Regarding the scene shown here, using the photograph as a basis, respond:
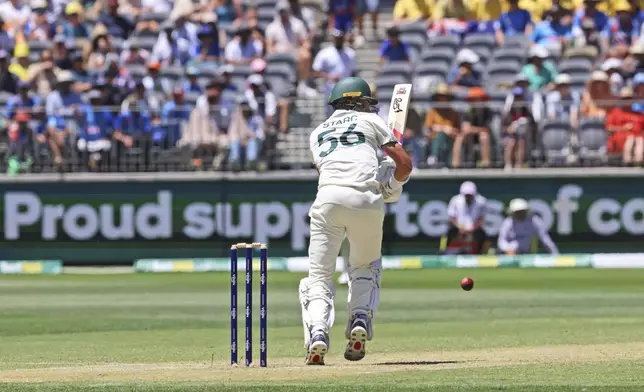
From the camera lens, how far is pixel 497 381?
27.3 feet

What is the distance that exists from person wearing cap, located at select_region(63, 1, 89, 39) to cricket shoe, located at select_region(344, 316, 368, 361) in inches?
637

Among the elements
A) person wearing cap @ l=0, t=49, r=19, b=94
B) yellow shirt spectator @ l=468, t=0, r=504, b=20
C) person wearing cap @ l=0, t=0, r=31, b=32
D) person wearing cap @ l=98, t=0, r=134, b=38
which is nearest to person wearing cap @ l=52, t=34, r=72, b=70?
person wearing cap @ l=0, t=49, r=19, b=94

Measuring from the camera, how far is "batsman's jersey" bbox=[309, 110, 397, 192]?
9.43 meters

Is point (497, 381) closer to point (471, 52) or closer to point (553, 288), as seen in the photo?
point (553, 288)

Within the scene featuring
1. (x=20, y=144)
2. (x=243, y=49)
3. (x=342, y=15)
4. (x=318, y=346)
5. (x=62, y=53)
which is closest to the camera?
(x=318, y=346)

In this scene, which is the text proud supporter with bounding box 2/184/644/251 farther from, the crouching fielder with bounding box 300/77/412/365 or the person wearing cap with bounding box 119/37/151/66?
the crouching fielder with bounding box 300/77/412/365

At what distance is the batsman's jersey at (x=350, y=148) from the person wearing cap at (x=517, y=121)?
1091cm

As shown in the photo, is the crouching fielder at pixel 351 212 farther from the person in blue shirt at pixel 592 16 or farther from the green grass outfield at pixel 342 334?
the person in blue shirt at pixel 592 16

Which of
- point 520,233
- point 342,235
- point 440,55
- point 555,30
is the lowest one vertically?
point 520,233

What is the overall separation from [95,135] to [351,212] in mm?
12689

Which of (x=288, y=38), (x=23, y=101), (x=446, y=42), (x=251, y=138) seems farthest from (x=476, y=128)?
(x=23, y=101)

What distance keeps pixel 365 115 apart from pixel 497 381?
214cm

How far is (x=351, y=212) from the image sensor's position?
9.33 meters

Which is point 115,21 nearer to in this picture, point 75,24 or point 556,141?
point 75,24
